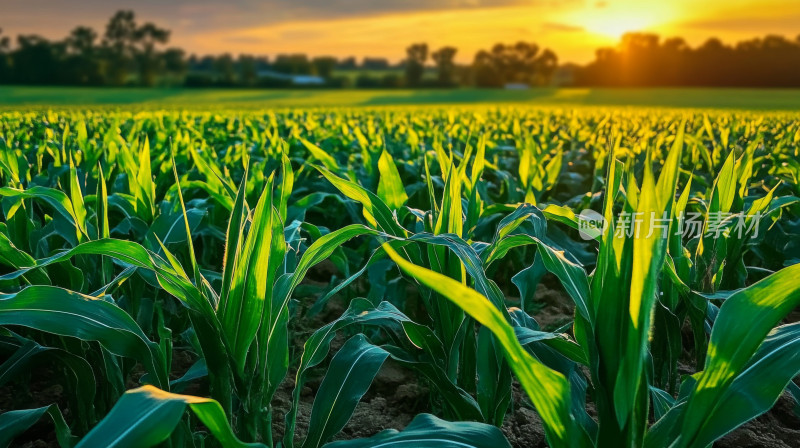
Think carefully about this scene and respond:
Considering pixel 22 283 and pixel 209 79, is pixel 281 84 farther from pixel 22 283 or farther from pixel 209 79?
pixel 22 283

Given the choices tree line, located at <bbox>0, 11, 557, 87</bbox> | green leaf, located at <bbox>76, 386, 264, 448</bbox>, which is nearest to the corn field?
green leaf, located at <bbox>76, 386, 264, 448</bbox>

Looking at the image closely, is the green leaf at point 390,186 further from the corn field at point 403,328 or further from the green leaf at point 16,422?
the green leaf at point 16,422

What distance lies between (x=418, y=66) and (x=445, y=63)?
3.23 m

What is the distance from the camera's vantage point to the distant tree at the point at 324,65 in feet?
242

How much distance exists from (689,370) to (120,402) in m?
2.01

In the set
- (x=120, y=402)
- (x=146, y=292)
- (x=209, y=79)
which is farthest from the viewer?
(x=209, y=79)

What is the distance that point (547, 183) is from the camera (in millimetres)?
3535

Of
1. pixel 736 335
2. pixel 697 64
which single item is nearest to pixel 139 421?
pixel 736 335

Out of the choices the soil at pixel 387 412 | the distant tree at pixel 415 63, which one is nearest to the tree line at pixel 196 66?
the distant tree at pixel 415 63

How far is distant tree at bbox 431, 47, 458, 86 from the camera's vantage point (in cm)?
6962

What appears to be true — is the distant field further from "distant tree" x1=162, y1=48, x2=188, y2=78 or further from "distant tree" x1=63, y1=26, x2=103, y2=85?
"distant tree" x1=162, y1=48, x2=188, y2=78

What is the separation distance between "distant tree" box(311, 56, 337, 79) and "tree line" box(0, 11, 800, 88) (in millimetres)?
121

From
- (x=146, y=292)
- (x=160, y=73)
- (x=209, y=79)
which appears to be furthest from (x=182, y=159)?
(x=160, y=73)

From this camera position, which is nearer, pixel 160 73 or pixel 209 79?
pixel 209 79
